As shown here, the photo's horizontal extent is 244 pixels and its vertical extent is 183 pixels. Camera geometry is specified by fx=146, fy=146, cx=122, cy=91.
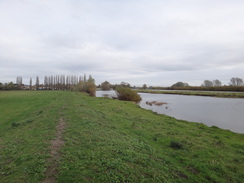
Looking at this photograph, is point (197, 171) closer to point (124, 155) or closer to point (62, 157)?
point (124, 155)

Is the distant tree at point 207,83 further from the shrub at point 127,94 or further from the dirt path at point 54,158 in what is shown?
the dirt path at point 54,158

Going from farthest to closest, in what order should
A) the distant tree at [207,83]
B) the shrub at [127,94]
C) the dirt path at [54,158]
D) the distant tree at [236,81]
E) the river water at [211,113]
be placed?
the distant tree at [207,83]
the distant tree at [236,81]
the shrub at [127,94]
the river water at [211,113]
the dirt path at [54,158]

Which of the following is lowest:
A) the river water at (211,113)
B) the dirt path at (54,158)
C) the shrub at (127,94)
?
the river water at (211,113)

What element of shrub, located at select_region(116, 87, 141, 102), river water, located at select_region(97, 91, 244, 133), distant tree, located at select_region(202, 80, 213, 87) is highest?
distant tree, located at select_region(202, 80, 213, 87)

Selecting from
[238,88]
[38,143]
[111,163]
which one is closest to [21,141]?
[38,143]

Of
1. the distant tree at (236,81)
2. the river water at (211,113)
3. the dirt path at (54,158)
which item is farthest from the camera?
the distant tree at (236,81)

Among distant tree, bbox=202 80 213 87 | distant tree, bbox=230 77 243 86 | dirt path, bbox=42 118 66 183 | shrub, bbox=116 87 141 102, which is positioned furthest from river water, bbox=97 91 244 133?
distant tree, bbox=202 80 213 87

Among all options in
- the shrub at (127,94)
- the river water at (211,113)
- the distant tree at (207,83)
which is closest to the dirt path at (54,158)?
the river water at (211,113)

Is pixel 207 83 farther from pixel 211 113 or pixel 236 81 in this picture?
pixel 211 113

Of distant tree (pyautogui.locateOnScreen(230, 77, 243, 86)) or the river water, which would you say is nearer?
the river water

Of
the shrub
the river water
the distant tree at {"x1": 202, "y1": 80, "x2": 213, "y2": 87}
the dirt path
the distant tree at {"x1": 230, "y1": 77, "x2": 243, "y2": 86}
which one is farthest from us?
the distant tree at {"x1": 202, "y1": 80, "x2": 213, "y2": 87}

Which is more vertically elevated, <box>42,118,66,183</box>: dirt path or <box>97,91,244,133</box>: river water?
<box>42,118,66,183</box>: dirt path

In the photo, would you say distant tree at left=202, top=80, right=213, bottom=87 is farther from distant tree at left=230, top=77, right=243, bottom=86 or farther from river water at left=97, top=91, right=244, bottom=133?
river water at left=97, top=91, right=244, bottom=133

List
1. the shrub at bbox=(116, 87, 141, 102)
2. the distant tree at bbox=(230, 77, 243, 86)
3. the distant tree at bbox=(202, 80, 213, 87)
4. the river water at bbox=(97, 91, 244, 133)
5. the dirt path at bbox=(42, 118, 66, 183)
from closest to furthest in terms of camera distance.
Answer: the dirt path at bbox=(42, 118, 66, 183), the river water at bbox=(97, 91, 244, 133), the shrub at bbox=(116, 87, 141, 102), the distant tree at bbox=(230, 77, 243, 86), the distant tree at bbox=(202, 80, 213, 87)
